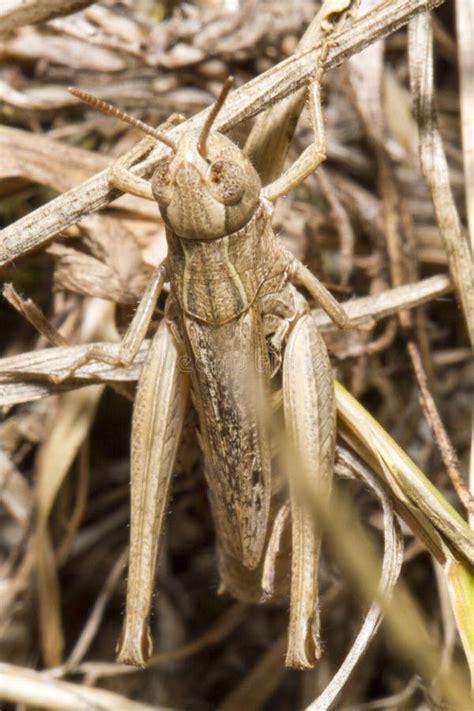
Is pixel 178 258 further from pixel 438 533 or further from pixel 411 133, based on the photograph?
pixel 411 133

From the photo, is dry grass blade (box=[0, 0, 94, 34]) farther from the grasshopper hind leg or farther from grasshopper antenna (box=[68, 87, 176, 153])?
the grasshopper hind leg


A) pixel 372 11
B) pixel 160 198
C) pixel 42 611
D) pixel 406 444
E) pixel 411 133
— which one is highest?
pixel 411 133

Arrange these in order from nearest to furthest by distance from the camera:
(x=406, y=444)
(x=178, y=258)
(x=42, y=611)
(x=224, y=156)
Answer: (x=224, y=156), (x=178, y=258), (x=42, y=611), (x=406, y=444)

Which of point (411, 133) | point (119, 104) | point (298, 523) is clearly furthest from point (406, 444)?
point (119, 104)

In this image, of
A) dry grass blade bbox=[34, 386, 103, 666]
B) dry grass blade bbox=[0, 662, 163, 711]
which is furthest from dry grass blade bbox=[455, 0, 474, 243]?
dry grass blade bbox=[0, 662, 163, 711]

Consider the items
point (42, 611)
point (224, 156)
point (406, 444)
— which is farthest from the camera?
point (406, 444)

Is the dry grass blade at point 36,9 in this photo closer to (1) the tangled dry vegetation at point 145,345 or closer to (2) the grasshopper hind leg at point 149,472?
(1) the tangled dry vegetation at point 145,345
